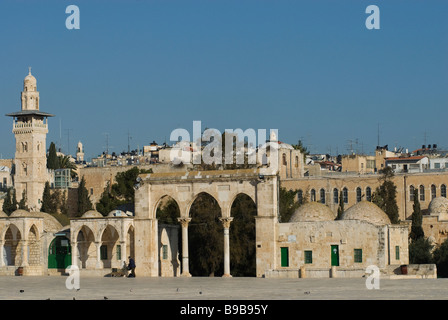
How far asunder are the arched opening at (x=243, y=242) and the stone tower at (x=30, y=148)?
41207mm

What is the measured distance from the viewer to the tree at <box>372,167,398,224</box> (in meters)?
67.0

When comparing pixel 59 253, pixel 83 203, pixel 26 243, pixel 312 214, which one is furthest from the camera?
pixel 83 203

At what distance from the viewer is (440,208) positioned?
65.6m

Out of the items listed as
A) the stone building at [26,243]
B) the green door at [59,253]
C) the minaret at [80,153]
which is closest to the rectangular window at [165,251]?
the green door at [59,253]

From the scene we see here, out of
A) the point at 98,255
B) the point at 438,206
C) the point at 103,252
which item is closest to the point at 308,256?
the point at 98,255

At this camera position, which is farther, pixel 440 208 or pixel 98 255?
pixel 440 208

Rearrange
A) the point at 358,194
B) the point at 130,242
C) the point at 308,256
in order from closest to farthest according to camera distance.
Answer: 1. the point at 308,256
2. the point at 130,242
3. the point at 358,194

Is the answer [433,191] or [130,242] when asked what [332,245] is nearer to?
[130,242]

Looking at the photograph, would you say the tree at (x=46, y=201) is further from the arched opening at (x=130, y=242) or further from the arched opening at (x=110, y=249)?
the arched opening at (x=130, y=242)

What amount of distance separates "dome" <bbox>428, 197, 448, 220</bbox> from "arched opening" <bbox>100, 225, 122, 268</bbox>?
28.1 m

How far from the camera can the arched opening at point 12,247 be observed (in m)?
48.0

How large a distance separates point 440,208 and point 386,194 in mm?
6800

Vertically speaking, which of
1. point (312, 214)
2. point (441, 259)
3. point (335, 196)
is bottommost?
point (441, 259)

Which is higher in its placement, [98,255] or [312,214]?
[312,214]
